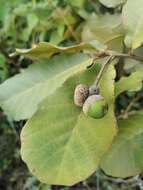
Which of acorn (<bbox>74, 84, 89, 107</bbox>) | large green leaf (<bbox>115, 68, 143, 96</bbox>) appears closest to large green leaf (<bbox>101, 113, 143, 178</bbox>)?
large green leaf (<bbox>115, 68, 143, 96</bbox>)

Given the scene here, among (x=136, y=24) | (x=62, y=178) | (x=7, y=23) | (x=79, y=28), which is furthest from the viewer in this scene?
(x=7, y=23)

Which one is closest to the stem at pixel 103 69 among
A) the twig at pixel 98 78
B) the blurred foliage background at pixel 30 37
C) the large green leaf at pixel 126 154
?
the twig at pixel 98 78

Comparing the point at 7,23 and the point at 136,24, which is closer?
the point at 136,24

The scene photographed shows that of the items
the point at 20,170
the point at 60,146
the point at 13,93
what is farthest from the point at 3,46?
the point at 60,146

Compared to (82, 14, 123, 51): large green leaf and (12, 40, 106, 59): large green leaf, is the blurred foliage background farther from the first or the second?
(12, 40, 106, 59): large green leaf

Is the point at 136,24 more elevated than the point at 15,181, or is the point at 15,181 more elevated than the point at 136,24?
the point at 136,24

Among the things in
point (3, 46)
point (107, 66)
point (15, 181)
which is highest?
point (107, 66)

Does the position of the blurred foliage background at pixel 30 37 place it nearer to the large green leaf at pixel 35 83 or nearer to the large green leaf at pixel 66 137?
the large green leaf at pixel 35 83

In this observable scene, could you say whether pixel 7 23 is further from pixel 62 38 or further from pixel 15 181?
pixel 15 181
